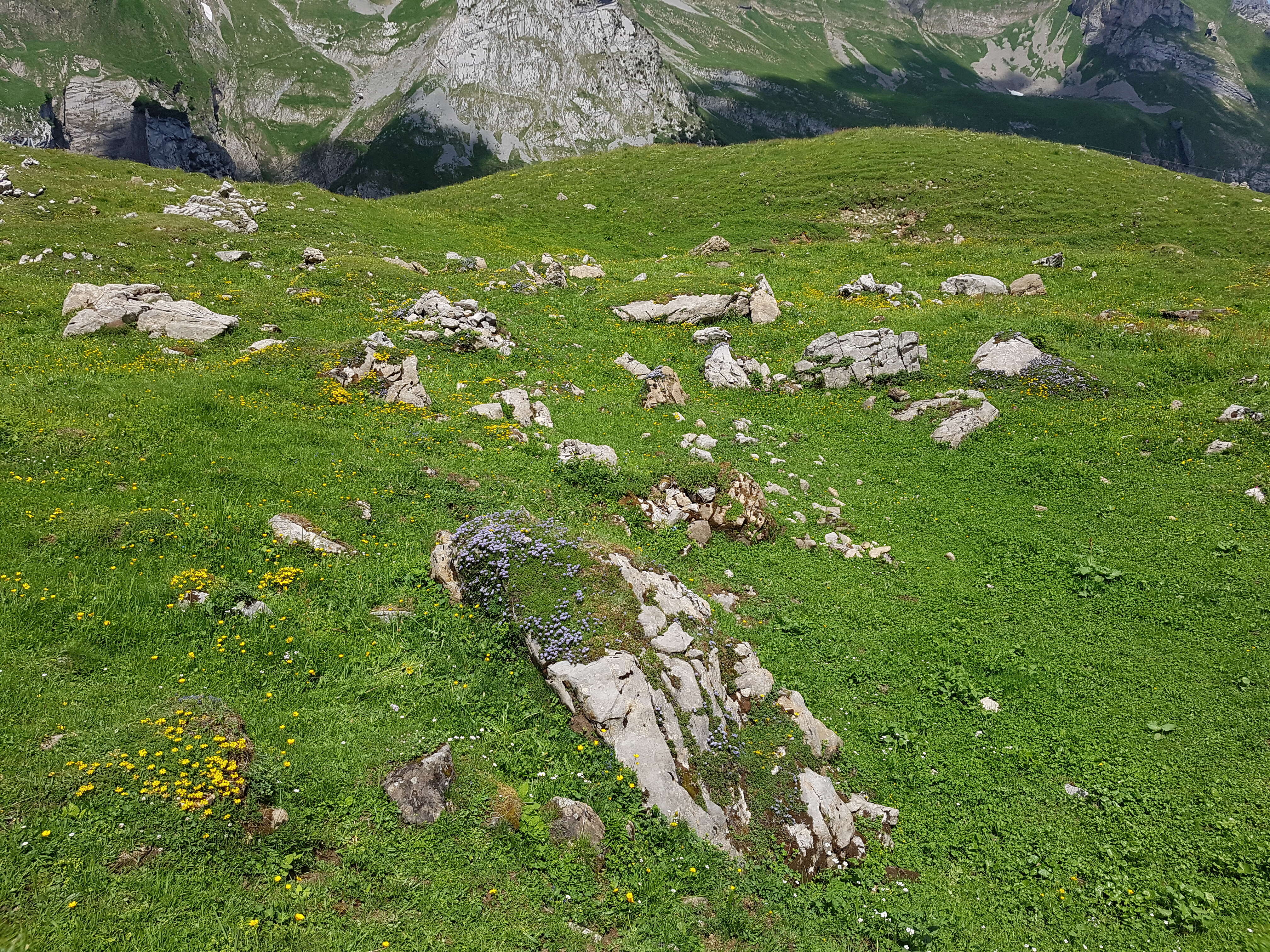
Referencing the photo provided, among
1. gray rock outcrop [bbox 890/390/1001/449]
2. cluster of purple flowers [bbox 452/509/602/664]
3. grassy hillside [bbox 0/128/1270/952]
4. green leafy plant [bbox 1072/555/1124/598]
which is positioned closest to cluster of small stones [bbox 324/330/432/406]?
grassy hillside [bbox 0/128/1270/952]

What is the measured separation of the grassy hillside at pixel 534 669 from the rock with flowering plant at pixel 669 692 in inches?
18.5

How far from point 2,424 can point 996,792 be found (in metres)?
24.3

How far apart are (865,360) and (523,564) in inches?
871

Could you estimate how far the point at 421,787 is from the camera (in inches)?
362

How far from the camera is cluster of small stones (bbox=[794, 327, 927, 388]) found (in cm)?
2852

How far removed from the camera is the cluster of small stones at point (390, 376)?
22.1 m

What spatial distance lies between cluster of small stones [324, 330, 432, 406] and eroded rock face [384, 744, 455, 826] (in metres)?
15.1

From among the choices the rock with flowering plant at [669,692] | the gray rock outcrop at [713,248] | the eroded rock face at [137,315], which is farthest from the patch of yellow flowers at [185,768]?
the gray rock outcrop at [713,248]

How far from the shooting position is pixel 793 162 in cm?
6019

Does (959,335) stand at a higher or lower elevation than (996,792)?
higher

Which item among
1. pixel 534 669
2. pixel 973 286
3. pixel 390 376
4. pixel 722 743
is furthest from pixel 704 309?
pixel 722 743

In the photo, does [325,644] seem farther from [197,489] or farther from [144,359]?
[144,359]

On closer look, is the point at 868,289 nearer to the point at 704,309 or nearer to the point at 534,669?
the point at 704,309

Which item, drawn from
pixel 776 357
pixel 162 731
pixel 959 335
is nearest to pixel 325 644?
pixel 162 731
